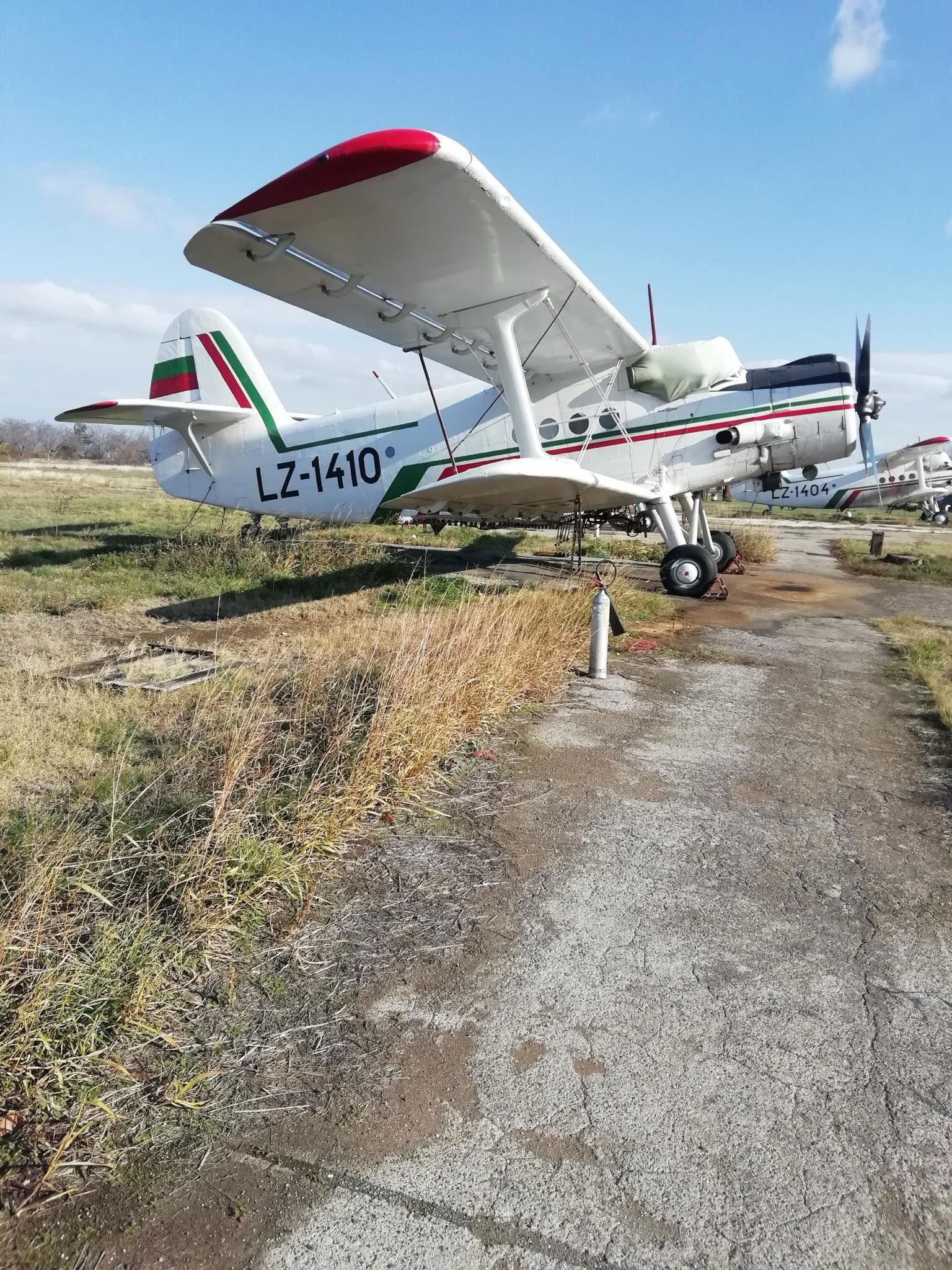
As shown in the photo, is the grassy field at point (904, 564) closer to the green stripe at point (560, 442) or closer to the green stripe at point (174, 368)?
the green stripe at point (560, 442)

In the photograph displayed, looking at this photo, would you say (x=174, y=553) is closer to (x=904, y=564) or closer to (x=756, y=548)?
(x=756, y=548)

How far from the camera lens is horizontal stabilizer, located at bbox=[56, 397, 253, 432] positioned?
35.9 ft

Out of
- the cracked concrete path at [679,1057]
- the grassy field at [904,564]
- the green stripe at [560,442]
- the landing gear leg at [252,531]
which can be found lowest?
the cracked concrete path at [679,1057]

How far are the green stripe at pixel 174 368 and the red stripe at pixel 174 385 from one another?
38mm

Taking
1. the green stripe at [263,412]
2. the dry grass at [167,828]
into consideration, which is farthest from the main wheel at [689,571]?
the green stripe at [263,412]

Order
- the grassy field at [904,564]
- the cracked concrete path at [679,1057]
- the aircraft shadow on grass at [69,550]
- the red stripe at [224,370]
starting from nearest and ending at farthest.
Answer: the cracked concrete path at [679,1057] < the aircraft shadow on grass at [69,550] < the red stripe at [224,370] < the grassy field at [904,564]

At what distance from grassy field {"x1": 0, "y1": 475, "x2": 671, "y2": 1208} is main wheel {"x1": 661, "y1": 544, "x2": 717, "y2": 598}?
2.22 meters

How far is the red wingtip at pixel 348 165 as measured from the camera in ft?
16.6

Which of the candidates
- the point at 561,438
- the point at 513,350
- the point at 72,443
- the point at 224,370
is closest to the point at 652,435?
the point at 561,438

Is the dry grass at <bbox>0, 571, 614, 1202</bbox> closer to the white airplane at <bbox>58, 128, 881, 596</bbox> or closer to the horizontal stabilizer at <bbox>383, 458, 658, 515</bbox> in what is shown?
the horizontal stabilizer at <bbox>383, 458, 658, 515</bbox>

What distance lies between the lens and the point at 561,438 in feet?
35.2

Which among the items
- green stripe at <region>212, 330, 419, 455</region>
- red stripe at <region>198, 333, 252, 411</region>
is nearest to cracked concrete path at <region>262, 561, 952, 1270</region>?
green stripe at <region>212, 330, 419, 455</region>

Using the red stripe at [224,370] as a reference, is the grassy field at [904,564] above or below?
below

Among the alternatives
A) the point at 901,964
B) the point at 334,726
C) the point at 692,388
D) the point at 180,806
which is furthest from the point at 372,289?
the point at 901,964
